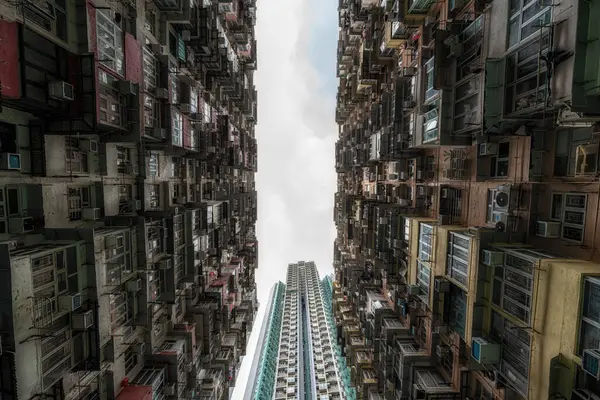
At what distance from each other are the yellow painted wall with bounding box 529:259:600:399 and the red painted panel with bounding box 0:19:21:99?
59.6ft

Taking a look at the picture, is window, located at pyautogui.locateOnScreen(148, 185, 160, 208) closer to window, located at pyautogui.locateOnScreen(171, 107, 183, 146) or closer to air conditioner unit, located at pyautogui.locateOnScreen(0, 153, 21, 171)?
window, located at pyautogui.locateOnScreen(171, 107, 183, 146)

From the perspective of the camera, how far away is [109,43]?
13.6m

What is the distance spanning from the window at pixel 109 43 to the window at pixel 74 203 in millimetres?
6032

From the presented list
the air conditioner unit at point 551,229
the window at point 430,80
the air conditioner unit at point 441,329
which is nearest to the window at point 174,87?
the window at point 430,80

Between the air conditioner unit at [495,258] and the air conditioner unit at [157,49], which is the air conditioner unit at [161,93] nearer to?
the air conditioner unit at [157,49]

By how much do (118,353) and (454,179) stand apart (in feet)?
73.4

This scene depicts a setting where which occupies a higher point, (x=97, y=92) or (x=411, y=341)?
(x=97, y=92)

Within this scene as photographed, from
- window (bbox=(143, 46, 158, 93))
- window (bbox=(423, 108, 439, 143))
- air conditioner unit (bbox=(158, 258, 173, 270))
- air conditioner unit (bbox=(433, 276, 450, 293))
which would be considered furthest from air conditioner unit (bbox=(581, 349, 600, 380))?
window (bbox=(143, 46, 158, 93))

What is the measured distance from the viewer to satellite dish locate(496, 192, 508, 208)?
42.4 ft

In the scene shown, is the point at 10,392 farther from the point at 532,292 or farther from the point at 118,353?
the point at 532,292

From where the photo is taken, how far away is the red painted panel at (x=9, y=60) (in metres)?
8.77

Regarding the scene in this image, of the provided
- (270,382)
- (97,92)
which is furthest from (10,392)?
(270,382)

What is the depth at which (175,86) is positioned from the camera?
70.2 ft

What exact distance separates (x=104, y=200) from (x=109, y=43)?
775 cm
